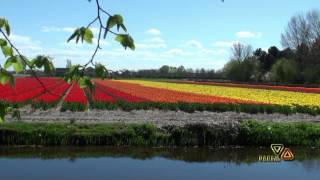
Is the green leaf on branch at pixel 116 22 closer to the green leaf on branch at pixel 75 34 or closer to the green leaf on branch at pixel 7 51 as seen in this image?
the green leaf on branch at pixel 75 34

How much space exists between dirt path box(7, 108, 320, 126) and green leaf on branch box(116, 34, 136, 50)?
68.3 feet

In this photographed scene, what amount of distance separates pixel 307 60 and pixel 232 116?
64027 millimetres

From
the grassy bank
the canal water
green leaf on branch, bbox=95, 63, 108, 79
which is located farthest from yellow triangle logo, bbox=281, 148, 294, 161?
green leaf on branch, bbox=95, 63, 108, 79

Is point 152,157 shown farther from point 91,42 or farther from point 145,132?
point 91,42

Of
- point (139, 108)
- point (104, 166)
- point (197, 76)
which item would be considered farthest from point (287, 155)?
point (197, 76)

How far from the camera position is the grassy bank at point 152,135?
61.1 ft

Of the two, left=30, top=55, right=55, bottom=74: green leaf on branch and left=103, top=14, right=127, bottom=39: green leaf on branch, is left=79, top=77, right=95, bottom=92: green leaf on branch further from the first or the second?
left=103, top=14, right=127, bottom=39: green leaf on branch

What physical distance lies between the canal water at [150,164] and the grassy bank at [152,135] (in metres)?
0.63

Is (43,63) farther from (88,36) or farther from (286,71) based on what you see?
(286,71)

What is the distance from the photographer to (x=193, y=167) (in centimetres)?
1538

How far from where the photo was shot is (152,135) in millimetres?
19156

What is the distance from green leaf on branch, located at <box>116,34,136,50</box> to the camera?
2.43m

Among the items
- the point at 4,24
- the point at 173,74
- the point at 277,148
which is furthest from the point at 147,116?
the point at 173,74

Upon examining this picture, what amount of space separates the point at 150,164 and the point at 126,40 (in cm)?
1327
